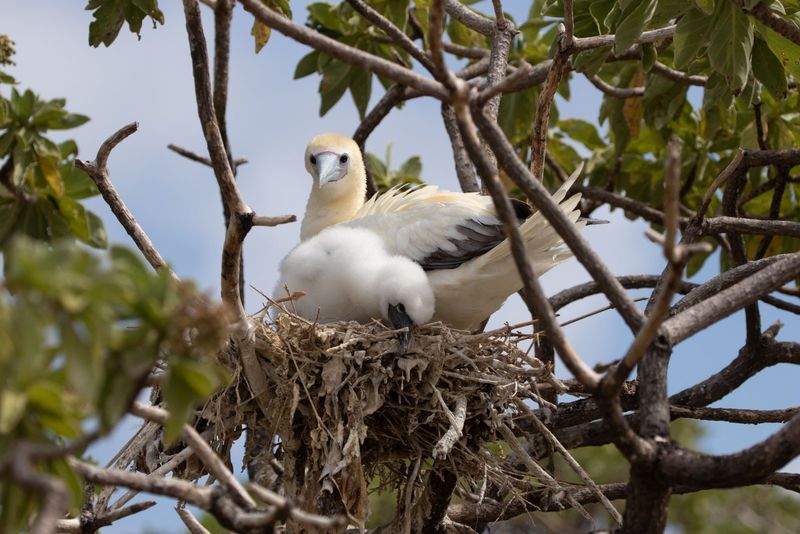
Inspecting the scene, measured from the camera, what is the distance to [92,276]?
2236mm

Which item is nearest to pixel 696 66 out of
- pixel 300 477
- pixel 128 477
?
pixel 300 477

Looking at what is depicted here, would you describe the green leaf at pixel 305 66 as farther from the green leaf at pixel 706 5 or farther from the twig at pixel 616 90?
the green leaf at pixel 706 5

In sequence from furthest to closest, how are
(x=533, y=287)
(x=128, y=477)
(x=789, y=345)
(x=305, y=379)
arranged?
(x=789, y=345), (x=305, y=379), (x=533, y=287), (x=128, y=477)

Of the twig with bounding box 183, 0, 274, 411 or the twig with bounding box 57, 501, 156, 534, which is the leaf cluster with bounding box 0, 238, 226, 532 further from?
the twig with bounding box 57, 501, 156, 534

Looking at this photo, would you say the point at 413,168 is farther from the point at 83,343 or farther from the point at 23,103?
the point at 83,343

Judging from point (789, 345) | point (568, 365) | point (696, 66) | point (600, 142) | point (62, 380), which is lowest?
point (62, 380)

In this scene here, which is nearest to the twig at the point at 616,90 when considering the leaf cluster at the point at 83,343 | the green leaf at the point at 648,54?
the green leaf at the point at 648,54

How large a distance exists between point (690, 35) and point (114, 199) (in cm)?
257

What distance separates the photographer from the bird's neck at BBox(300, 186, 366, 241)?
20.9ft

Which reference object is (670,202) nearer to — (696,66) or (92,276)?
(92,276)

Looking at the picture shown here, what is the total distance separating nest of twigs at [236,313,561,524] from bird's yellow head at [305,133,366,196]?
128cm

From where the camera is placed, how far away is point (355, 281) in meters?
5.45

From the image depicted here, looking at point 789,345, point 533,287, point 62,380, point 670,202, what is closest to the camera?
point 62,380

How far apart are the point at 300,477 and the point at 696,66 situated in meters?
2.87
